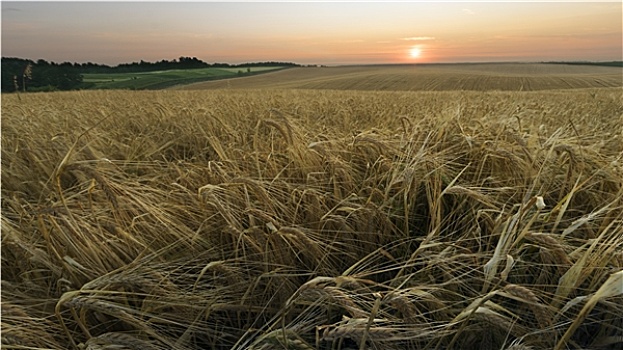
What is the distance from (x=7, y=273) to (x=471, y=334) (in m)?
1.32

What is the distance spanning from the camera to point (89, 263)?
113 centimetres

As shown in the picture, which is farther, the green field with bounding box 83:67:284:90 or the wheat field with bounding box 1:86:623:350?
the green field with bounding box 83:67:284:90

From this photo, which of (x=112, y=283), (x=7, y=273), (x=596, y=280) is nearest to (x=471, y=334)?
(x=596, y=280)

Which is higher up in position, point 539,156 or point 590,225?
point 539,156

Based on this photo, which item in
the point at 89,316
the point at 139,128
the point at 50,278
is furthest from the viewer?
the point at 139,128

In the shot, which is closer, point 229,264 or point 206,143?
point 229,264

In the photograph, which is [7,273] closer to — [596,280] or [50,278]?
[50,278]

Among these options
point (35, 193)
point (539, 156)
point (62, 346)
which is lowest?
point (62, 346)

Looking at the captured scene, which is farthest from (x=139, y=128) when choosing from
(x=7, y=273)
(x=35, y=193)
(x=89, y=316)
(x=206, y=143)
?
(x=89, y=316)

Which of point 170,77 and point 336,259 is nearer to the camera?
point 336,259

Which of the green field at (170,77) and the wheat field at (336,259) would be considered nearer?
the wheat field at (336,259)

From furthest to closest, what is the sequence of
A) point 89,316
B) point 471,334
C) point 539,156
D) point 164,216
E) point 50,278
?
point 539,156
point 164,216
point 50,278
point 89,316
point 471,334

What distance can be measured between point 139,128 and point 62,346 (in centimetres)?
245

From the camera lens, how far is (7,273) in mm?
1220
